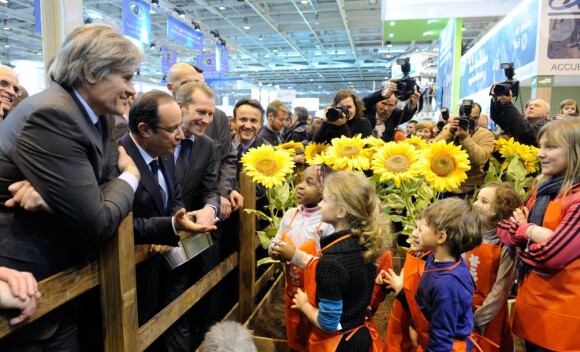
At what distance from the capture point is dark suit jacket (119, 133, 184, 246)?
4.89ft

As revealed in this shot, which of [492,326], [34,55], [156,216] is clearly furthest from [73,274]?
[34,55]

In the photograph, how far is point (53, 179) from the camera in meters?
1.02

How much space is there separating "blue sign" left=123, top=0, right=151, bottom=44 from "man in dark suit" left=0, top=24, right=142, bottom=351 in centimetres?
630

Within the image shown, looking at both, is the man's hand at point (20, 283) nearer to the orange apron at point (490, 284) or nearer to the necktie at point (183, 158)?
the necktie at point (183, 158)

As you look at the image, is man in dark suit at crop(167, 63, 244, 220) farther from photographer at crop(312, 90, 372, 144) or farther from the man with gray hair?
the man with gray hair

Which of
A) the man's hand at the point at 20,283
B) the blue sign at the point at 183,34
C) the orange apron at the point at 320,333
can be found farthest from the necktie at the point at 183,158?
the blue sign at the point at 183,34

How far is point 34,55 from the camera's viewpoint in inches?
669

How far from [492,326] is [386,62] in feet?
64.8

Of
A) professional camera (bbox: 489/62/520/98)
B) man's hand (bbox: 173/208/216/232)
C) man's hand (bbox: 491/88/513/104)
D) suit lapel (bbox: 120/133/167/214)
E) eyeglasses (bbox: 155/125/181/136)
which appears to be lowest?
man's hand (bbox: 173/208/216/232)

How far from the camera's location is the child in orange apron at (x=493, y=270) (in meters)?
1.77

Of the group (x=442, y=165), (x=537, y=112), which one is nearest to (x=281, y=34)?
(x=537, y=112)

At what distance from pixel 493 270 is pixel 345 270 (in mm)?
924

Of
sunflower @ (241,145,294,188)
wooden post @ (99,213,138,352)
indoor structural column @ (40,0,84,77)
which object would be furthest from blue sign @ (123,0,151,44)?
wooden post @ (99,213,138,352)

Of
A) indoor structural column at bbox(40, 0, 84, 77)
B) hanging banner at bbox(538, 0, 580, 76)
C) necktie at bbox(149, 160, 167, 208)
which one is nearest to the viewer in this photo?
necktie at bbox(149, 160, 167, 208)
